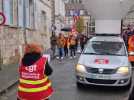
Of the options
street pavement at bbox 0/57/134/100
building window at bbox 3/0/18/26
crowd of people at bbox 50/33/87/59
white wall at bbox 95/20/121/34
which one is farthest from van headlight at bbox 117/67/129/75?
crowd of people at bbox 50/33/87/59

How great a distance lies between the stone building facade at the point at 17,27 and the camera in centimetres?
2130

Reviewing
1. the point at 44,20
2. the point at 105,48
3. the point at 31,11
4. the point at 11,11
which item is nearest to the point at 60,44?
the point at 11,11

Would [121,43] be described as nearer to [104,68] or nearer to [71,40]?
[104,68]

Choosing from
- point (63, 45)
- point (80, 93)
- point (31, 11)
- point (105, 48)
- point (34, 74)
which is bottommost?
point (80, 93)

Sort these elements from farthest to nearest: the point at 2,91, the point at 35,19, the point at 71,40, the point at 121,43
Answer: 1. the point at 35,19
2. the point at 71,40
3. the point at 121,43
4. the point at 2,91

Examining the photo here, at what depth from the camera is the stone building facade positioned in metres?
21.3

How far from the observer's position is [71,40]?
2847 cm

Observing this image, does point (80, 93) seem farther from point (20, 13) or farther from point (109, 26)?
point (20, 13)

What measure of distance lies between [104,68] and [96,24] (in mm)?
6700

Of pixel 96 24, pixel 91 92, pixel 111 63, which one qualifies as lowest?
pixel 91 92

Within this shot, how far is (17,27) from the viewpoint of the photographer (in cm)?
2430

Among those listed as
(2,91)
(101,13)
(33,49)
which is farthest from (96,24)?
(33,49)

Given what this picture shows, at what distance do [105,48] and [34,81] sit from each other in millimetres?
6960

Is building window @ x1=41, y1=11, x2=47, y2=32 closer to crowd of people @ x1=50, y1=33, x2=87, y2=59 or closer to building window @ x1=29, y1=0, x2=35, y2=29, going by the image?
building window @ x1=29, y1=0, x2=35, y2=29
